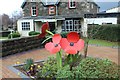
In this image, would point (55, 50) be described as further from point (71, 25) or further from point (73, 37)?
point (71, 25)

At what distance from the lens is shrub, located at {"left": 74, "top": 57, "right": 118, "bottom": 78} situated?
3.36 metres

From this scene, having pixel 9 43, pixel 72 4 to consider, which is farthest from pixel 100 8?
pixel 9 43

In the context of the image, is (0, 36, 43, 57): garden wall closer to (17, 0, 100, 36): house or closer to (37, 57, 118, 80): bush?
(37, 57, 118, 80): bush

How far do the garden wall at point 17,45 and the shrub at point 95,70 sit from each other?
7099 millimetres

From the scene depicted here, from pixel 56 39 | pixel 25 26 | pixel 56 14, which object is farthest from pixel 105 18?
pixel 56 39

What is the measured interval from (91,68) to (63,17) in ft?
73.1

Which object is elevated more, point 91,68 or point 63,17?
point 63,17

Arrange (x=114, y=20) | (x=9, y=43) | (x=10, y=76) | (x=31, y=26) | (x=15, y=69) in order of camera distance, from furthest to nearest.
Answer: (x=31, y=26) → (x=114, y=20) → (x=9, y=43) → (x=15, y=69) → (x=10, y=76)

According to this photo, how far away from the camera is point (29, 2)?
95.7ft

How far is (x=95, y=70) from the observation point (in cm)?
343

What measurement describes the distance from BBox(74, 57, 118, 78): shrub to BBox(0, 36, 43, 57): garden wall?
710 cm

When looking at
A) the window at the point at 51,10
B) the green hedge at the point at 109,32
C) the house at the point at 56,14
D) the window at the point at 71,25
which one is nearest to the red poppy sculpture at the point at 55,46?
the green hedge at the point at 109,32

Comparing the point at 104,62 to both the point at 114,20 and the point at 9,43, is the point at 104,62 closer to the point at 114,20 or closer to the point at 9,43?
the point at 9,43

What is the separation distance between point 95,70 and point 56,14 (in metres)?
24.2
